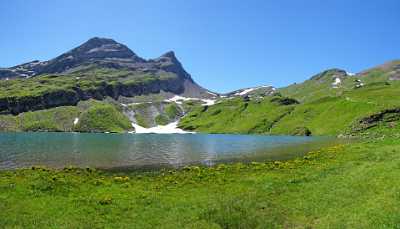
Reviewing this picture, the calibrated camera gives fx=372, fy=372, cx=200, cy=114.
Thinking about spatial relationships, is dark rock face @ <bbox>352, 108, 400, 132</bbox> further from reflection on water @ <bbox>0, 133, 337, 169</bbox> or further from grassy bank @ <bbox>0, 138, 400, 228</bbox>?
grassy bank @ <bbox>0, 138, 400, 228</bbox>

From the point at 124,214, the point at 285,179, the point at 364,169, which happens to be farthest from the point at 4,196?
the point at 364,169

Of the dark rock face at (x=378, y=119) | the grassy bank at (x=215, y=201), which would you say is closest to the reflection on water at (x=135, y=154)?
the grassy bank at (x=215, y=201)

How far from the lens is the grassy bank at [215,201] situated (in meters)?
27.7

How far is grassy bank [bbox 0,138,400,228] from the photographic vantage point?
27734 millimetres

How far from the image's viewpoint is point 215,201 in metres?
33.8

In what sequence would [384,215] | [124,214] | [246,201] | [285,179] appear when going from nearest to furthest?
[384,215] → [124,214] → [246,201] → [285,179]

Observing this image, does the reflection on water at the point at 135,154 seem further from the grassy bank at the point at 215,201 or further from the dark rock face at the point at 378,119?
the dark rock face at the point at 378,119

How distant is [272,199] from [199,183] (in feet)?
37.9

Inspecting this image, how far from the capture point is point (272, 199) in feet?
114

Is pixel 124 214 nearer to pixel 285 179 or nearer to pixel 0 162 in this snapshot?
pixel 285 179

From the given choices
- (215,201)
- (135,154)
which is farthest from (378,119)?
(215,201)

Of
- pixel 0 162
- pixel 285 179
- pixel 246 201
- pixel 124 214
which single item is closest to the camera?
pixel 124 214

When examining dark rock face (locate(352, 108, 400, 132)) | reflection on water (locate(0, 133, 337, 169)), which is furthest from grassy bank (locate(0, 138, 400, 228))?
dark rock face (locate(352, 108, 400, 132))

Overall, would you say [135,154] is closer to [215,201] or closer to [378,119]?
[215,201]
